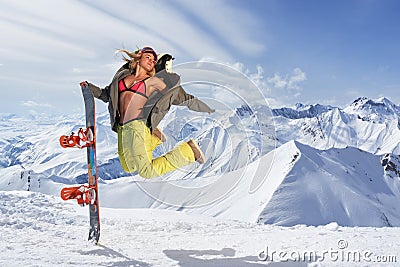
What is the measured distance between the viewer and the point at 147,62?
733 centimetres

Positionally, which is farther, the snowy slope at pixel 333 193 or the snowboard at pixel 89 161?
the snowy slope at pixel 333 193

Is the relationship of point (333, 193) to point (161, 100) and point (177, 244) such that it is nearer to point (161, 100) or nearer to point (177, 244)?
point (177, 244)

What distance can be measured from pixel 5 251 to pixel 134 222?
4.58 m

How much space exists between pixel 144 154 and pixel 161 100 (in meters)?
1.05

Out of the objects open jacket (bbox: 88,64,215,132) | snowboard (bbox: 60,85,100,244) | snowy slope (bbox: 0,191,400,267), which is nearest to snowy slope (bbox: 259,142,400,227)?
snowy slope (bbox: 0,191,400,267)

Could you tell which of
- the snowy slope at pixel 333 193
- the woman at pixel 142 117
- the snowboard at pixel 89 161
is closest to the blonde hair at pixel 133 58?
the woman at pixel 142 117

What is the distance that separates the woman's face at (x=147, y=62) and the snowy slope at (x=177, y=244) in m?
3.52

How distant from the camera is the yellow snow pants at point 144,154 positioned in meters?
6.96

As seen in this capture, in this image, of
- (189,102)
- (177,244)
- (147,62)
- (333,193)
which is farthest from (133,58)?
(333,193)

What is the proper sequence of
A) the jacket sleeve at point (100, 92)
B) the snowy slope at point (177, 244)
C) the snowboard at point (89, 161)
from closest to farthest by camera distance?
1. the snowy slope at point (177, 244)
2. the snowboard at point (89, 161)
3. the jacket sleeve at point (100, 92)

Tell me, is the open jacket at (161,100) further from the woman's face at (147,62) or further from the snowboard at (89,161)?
the snowboard at (89,161)

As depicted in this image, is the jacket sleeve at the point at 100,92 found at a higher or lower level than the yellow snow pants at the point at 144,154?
higher

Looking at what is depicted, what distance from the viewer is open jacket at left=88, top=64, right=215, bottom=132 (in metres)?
7.05

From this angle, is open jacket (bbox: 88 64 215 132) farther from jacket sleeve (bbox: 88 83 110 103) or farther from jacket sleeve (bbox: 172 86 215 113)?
jacket sleeve (bbox: 88 83 110 103)
